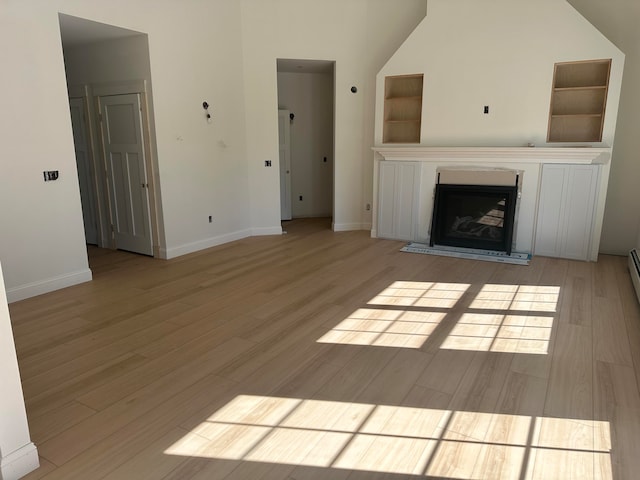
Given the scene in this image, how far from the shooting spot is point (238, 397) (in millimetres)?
2514

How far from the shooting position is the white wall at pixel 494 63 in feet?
16.4

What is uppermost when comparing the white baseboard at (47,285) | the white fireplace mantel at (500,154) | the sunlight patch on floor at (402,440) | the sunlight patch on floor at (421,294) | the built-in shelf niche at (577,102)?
the built-in shelf niche at (577,102)

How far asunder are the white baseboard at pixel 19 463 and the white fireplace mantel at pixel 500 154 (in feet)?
17.0

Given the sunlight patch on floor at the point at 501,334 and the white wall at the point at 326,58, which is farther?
the white wall at the point at 326,58

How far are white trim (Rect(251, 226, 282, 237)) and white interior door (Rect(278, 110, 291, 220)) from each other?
48.1 inches

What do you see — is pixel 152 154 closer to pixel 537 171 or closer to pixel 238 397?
pixel 238 397

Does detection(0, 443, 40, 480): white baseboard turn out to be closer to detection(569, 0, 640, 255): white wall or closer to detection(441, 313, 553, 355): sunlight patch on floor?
detection(441, 313, 553, 355): sunlight patch on floor

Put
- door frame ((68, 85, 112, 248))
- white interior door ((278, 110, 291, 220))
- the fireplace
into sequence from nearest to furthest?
the fireplace, door frame ((68, 85, 112, 248)), white interior door ((278, 110, 291, 220))

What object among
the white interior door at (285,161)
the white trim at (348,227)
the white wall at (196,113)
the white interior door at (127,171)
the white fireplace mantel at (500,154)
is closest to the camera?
the white wall at (196,113)

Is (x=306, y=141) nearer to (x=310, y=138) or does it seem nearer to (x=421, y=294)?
(x=310, y=138)

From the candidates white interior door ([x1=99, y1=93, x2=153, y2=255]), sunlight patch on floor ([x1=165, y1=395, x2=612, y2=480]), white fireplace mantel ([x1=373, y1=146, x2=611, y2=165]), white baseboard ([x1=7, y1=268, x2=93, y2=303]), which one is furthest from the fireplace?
white baseboard ([x1=7, y1=268, x2=93, y2=303])

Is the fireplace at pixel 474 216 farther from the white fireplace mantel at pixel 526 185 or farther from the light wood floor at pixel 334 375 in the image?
the light wood floor at pixel 334 375

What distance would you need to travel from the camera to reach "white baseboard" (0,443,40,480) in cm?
186

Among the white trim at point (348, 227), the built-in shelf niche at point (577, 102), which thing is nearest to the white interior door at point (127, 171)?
the white trim at point (348, 227)
